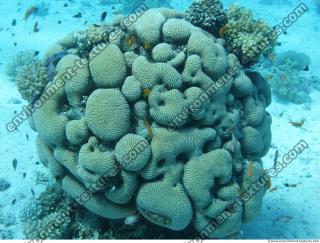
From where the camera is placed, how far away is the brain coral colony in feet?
16.4

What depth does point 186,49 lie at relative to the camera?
216 inches

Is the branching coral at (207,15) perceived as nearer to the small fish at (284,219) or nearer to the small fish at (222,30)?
the small fish at (222,30)

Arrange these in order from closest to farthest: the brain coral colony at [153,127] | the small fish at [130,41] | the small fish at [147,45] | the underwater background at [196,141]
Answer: the brain coral colony at [153,127], the small fish at [147,45], the small fish at [130,41], the underwater background at [196,141]

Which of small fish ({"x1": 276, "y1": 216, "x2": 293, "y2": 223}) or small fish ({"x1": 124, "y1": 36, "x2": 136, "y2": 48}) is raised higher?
small fish ({"x1": 124, "y1": 36, "x2": 136, "y2": 48})

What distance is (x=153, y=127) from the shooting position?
5125 mm

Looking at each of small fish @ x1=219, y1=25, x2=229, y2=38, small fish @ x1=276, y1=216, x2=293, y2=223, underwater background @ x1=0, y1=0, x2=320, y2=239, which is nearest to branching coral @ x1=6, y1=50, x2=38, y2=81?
underwater background @ x1=0, y1=0, x2=320, y2=239

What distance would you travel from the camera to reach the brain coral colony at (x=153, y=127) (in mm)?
4984

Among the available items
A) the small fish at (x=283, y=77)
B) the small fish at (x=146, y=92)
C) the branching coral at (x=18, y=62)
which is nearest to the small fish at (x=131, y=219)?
the small fish at (x=146, y=92)

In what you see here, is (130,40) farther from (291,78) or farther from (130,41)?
(291,78)

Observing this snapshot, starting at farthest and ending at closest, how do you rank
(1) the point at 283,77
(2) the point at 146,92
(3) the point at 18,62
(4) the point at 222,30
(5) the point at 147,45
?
(3) the point at 18,62
(1) the point at 283,77
(4) the point at 222,30
(5) the point at 147,45
(2) the point at 146,92

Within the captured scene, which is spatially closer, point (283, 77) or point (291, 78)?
point (283, 77)

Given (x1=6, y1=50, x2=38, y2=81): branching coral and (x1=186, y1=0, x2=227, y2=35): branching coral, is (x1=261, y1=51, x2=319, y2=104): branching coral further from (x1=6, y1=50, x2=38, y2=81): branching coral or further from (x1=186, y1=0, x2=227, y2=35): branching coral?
(x1=6, y1=50, x2=38, y2=81): branching coral

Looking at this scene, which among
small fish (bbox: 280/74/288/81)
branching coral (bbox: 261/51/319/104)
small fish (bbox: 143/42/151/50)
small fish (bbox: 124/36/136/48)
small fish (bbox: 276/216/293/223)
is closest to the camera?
small fish (bbox: 143/42/151/50)

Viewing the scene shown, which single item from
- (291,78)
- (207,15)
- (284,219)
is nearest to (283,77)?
(291,78)
